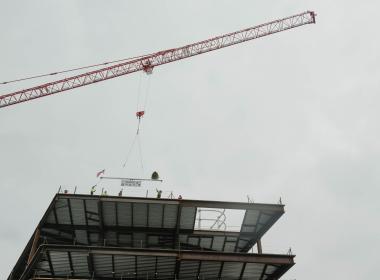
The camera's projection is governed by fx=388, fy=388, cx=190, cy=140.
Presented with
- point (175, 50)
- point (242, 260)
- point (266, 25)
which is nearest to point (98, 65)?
point (175, 50)

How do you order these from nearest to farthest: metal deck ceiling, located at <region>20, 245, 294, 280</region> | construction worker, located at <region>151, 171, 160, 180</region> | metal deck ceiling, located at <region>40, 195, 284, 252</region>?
metal deck ceiling, located at <region>20, 245, 294, 280</region> < metal deck ceiling, located at <region>40, 195, 284, 252</region> < construction worker, located at <region>151, 171, 160, 180</region>

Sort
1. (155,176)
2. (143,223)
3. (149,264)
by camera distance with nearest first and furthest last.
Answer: (149,264) < (143,223) < (155,176)

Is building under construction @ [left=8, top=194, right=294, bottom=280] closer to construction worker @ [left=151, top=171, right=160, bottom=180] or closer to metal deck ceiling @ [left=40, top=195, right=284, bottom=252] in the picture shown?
metal deck ceiling @ [left=40, top=195, right=284, bottom=252]

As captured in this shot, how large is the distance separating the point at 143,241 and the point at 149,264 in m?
7.55

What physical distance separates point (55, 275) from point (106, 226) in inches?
265

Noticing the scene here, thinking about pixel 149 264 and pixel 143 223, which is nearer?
pixel 149 264

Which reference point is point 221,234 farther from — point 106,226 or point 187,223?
point 106,226

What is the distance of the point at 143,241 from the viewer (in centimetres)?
4281

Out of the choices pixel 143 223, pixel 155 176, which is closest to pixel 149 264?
pixel 143 223

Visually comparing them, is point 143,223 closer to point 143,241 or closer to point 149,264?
point 143,241

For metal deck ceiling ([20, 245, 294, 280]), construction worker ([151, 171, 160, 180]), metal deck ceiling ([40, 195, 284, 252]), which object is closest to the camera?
metal deck ceiling ([20, 245, 294, 280])

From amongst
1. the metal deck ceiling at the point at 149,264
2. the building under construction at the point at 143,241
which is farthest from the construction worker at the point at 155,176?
the metal deck ceiling at the point at 149,264

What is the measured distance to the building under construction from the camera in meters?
34.2

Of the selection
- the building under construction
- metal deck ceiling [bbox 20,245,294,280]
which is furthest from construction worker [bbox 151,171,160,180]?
metal deck ceiling [bbox 20,245,294,280]
